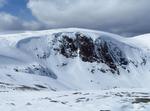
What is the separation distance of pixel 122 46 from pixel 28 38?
46.3 m

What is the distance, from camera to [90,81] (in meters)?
131

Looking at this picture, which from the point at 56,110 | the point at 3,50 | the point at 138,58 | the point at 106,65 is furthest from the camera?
the point at 138,58

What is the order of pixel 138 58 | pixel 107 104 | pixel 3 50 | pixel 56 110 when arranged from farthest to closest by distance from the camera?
pixel 138 58, pixel 3 50, pixel 107 104, pixel 56 110

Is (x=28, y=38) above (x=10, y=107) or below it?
above

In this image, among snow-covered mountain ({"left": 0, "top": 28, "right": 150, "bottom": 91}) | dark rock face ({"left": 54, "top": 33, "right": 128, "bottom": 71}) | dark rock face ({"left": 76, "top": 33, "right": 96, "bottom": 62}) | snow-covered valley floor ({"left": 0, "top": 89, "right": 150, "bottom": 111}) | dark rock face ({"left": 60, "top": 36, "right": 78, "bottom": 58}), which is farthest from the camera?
dark rock face ({"left": 76, "top": 33, "right": 96, "bottom": 62})

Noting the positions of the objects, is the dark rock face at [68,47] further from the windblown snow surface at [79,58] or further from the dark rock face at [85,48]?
the dark rock face at [85,48]

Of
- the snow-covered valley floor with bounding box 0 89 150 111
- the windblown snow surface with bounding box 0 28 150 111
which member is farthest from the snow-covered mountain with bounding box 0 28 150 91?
the snow-covered valley floor with bounding box 0 89 150 111

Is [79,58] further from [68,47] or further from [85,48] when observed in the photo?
[85,48]

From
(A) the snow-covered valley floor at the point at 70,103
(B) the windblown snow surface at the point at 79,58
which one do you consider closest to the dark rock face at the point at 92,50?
(B) the windblown snow surface at the point at 79,58

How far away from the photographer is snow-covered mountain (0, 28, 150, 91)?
126756 mm

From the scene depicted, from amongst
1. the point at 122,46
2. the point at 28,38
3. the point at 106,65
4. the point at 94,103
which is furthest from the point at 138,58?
the point at 94,103

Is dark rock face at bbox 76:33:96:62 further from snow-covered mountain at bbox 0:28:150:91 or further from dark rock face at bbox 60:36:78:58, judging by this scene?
dark rock face at bbox 60:36:78:58

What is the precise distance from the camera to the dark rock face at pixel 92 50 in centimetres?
14800

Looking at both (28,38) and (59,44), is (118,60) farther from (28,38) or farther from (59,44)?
(28,38)
